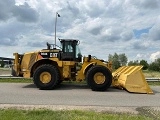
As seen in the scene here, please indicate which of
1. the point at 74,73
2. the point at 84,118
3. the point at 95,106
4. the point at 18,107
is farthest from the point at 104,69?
the point at 84,118

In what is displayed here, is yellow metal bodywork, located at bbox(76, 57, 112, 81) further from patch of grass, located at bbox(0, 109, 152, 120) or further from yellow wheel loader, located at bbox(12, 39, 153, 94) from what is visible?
patch of grass, located at bbox(0, 109, 152, 120)

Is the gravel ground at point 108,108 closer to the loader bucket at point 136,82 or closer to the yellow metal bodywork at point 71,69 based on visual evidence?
the loader bucket at point 136,82

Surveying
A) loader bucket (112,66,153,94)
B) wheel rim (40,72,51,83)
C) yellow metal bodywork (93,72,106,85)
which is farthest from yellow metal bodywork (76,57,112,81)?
loader bucket (112,66,153,94)

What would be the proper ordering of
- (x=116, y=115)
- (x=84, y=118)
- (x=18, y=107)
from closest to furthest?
(x=84, y=118) < (x=116, y=115) < (x=18, y=107)

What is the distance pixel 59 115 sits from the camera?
805 cm

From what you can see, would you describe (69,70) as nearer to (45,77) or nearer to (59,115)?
(45,77)

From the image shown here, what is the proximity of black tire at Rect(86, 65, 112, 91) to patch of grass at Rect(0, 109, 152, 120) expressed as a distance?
5749 mm

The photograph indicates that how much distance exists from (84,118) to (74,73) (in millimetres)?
7514

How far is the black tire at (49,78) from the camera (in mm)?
14562

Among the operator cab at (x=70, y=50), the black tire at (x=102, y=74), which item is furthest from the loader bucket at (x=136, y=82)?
the operator cab at (x=70, y=50)

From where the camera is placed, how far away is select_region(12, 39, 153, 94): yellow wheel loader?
14.0m

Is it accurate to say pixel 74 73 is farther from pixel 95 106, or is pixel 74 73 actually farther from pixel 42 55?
pixel 95 106

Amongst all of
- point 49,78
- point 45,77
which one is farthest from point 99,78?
point 45,77

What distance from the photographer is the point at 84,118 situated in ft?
25.5
